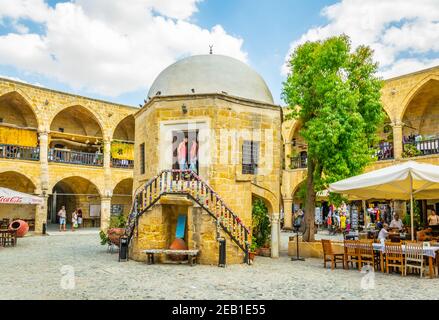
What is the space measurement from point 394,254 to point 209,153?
16.8ft

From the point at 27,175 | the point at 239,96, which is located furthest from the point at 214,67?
the point at 27,175

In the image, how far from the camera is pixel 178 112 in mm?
11109

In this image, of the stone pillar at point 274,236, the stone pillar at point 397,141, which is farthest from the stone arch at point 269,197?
the stone pillar at point 397,141

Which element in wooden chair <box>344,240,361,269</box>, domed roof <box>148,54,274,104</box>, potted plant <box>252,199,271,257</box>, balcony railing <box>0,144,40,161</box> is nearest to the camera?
wooden chair <box>344,240,361,269</box>

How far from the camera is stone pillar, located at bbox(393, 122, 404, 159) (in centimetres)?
1945

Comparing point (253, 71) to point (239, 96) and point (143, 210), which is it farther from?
Result: point (143, 210)

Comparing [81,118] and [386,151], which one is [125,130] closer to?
[81,118]

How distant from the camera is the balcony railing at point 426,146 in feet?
59.3

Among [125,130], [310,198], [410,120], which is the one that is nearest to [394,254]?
[310,198]

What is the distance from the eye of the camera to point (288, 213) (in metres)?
24.7

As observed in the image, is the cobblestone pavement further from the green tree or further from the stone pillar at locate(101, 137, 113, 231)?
the stone pillar at locate(101, 137, 113, 231)

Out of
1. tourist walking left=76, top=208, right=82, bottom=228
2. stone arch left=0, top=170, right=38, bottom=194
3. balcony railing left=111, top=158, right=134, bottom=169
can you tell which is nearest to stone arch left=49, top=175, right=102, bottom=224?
tourist walking left=76, top=208, right=82, bottom=228

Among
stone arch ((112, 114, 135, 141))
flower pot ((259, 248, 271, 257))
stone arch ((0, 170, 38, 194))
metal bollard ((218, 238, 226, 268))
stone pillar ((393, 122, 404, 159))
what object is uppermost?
stone arch ((112, 114, 135, 141))

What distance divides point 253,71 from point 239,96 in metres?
1.90
